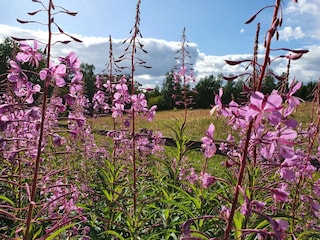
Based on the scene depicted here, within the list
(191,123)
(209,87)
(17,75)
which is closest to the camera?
(17,75)

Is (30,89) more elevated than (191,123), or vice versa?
(30,89)

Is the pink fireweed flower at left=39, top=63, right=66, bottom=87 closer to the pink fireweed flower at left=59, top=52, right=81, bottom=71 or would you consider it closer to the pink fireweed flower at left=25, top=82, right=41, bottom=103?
the pink fireweed flower at left=59, top=52, right=81, bottom=71

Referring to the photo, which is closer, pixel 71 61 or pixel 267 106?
pixel 267 106

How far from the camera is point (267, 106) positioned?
163cm

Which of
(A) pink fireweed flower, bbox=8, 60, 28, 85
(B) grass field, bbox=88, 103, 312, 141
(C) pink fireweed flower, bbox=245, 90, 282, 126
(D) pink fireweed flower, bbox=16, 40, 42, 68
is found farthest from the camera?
(B) grass field, bbox=88, 103, 312, 141

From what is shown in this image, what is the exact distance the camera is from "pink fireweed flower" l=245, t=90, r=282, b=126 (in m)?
1.62

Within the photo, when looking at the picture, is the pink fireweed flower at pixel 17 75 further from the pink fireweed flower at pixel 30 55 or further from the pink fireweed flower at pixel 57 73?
the pink fireweed flower at pixel 57 73

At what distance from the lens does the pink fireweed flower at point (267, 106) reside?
162cm

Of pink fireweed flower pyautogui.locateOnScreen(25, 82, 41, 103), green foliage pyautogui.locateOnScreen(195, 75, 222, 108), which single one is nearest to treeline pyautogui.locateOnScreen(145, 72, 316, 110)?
green foliage pyautogui.locateOnScreen(195, 75, 222, 108)

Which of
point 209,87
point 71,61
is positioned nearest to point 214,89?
point 71,61

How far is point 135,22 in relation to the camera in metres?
4.04

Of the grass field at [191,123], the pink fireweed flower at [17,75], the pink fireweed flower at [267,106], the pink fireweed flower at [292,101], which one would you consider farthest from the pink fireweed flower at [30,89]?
the grass field at [191,123]

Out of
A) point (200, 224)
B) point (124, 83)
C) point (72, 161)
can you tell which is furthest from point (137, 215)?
point (72, 161)

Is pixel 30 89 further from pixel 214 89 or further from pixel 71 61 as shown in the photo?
pixel 214 89
